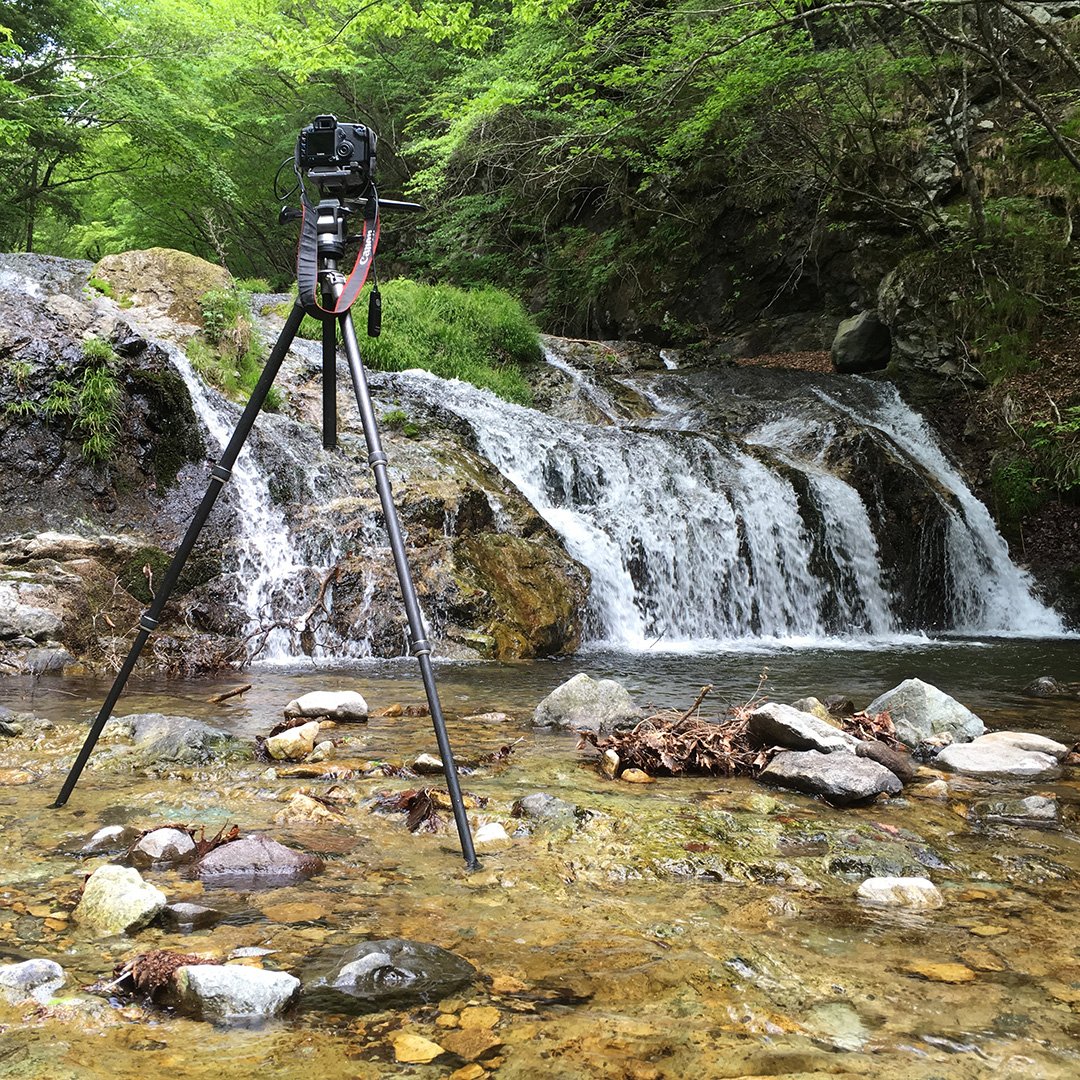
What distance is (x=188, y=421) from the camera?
800cm

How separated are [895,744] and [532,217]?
19.2 metres

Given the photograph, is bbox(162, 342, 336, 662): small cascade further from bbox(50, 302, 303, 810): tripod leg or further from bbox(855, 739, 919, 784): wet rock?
bbox(855, 739, 919, 784): wet rock

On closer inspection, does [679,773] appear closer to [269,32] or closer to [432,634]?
[432,634]

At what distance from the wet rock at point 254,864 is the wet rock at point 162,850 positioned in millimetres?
74

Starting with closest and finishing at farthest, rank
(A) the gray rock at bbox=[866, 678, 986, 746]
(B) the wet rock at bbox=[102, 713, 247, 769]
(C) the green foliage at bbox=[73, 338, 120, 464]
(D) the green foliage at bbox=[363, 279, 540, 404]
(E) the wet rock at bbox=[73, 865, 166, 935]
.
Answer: (E) the wet rock at bbox=[73, 865, 166, 935] → (B) the wet rock at bbox=[102, 713, 247, 769] → (A) the gray rock at bbox=[866, 678, 986, 746] → (C) the green foliage at bbox=[73, 338, 120, 464] → (D) the green foliage at bbox=[363, 279, 540, 404]

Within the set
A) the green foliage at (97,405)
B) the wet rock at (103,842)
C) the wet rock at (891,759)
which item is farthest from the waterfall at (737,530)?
the wet rock at (103,842)

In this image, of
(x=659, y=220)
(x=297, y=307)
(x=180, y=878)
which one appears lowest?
(x=180, y=878)

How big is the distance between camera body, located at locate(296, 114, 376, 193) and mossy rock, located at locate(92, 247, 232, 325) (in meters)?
8.43

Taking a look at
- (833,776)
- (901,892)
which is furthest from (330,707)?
(901,892)

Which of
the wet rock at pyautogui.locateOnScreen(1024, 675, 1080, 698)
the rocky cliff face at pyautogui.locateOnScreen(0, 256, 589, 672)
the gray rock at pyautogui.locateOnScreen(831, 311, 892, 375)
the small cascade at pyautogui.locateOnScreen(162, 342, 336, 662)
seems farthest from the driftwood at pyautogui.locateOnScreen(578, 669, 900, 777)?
the gray rock at pyautogui.locateOnScreen(831, 311, 892, 375)

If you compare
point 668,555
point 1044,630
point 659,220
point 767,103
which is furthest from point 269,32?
point 1044,630

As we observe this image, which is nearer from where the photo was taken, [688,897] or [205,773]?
[688,897]

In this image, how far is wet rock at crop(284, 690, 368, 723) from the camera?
4.20 metres

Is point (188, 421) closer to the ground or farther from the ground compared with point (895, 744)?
farther from the ground
